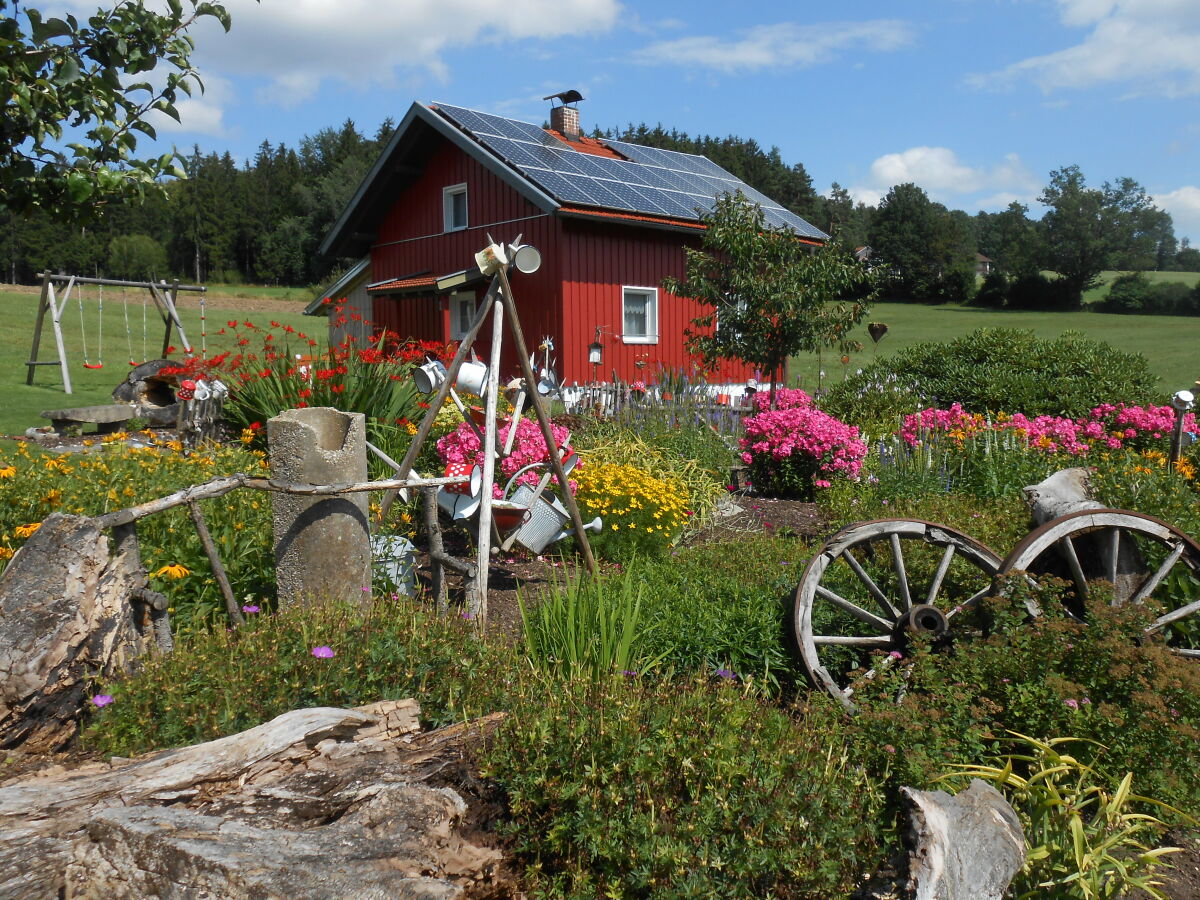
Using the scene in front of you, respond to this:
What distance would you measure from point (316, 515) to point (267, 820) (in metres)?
1.81

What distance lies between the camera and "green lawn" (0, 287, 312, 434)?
13.7 metres

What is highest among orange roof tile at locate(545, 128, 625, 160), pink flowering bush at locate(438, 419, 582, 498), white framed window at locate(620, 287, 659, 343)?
orange roof tile at locate(545, 128, 625, 160)

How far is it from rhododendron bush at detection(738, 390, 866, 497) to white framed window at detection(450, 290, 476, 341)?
36.6ft

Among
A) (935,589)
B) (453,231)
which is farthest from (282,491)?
(453,231)

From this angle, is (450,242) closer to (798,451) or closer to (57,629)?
(798,451)

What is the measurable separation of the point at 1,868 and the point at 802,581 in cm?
299

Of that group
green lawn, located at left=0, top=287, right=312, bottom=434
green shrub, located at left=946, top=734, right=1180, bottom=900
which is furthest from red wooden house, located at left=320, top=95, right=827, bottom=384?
green shrub, located at left=946, top=734, right=1180, bottom=900

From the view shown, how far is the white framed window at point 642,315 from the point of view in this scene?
1734cm

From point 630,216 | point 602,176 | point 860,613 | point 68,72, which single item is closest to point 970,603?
point 860,613

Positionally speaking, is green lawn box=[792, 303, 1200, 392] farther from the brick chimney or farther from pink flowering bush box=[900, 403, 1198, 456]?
pink flowering bush box=[900, 403, 1198, 456]

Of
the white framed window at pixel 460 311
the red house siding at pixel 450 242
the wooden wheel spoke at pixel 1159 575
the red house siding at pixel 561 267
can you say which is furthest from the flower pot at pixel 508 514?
the white framed window at pixel 460 311

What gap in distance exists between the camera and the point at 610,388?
11.4 metres

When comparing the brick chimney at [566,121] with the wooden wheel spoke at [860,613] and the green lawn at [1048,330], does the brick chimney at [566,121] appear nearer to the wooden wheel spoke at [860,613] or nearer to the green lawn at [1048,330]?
the green lawn at [1048,330]

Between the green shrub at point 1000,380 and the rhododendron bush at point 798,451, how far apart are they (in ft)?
7.37
